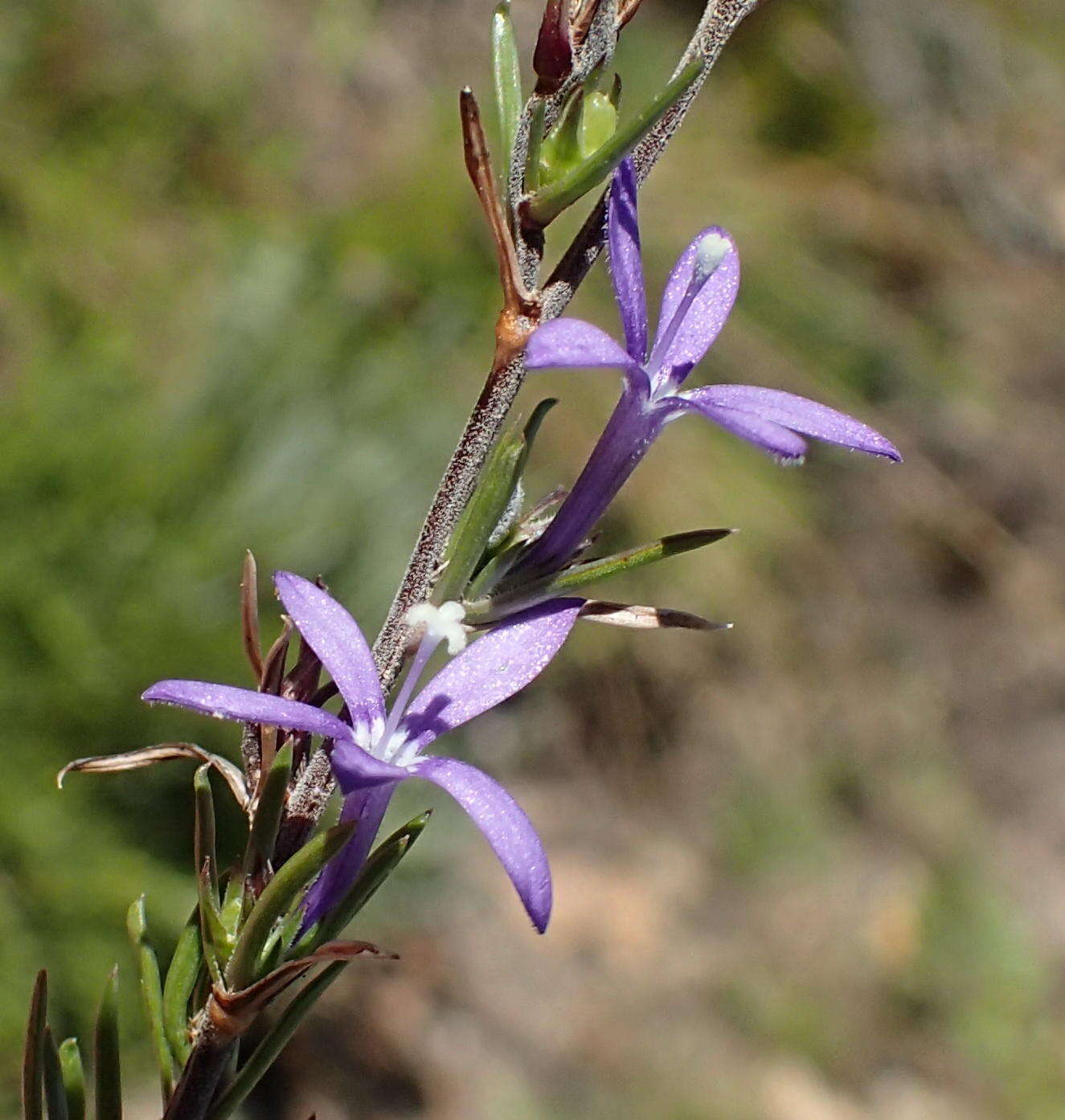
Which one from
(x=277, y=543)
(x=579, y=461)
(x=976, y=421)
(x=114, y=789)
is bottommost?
(x=114, y=789)

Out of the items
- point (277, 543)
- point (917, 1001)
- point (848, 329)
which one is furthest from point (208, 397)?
point (917, 1001)

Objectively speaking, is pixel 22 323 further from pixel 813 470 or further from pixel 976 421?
pixel 976 421

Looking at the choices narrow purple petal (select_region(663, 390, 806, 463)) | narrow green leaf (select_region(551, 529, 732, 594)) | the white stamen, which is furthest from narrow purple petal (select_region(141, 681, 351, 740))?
narrow purple petal (select_region(663, 390, 806, 463))

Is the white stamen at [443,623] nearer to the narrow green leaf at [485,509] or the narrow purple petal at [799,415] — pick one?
the narrow green leaf at [485,509]

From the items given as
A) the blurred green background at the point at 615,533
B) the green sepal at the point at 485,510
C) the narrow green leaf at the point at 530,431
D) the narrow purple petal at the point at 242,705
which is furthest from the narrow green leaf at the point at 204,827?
the blurred green background at the point at 615,533

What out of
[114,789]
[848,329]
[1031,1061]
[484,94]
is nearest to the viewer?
[114,789]
